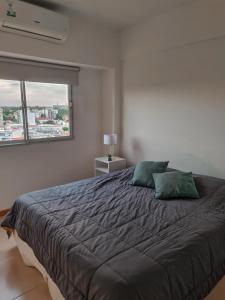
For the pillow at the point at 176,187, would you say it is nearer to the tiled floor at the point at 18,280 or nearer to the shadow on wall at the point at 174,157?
the shadow on wall at the point at 174,157

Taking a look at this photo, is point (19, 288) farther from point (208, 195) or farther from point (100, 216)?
point (208, 195)

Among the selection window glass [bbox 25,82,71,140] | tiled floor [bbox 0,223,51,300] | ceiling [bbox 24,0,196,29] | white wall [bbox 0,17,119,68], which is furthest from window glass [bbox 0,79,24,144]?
tiled floor [bbox 0,223,51,300]

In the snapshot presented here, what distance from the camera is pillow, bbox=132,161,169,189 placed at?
8.54ft

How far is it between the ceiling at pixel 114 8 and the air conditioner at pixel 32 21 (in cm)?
15

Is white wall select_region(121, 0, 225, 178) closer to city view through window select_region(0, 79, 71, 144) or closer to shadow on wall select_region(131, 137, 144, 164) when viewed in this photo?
shadow on wall select_region(131, 137, 144, 164)

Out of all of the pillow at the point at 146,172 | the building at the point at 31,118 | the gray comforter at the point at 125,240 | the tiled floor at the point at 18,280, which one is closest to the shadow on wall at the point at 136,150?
the pillow at the point at 146,172

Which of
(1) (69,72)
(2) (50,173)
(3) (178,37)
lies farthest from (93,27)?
(2) (50,173)

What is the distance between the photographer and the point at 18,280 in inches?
77.2

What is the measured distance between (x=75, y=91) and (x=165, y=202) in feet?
7.67

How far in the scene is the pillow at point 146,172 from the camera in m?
2.60

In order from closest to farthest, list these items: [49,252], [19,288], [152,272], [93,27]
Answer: [152,272]
[49,252]
[19,288]
[93,27]

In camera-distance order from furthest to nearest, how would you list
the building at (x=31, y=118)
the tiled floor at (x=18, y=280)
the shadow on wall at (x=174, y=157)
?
1. the building at (x=31, y=118)
2. the shadow on wall at (x=174, y=157)
3. the tiled floor at (x=18, y=280)

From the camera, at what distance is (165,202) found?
218 centimetres

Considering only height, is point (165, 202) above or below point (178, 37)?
below
